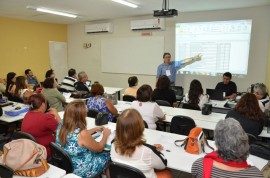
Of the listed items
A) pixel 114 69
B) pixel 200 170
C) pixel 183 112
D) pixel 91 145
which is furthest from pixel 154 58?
pixel 200 170

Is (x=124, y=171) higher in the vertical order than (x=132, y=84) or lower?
lower

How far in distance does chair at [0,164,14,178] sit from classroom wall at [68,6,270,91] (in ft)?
18.2

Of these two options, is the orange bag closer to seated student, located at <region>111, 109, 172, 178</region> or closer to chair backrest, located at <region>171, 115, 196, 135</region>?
seated student, located at <region>111, 109, 172, 178</region>

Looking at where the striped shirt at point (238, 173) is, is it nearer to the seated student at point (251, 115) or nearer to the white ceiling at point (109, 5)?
the seated student at point (251, 115)

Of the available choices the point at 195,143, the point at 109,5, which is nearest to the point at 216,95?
the point at 195,143

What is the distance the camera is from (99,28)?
773cm

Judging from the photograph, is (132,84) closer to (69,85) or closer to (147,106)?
(147,106)

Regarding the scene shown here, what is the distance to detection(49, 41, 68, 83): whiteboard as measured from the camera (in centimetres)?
846

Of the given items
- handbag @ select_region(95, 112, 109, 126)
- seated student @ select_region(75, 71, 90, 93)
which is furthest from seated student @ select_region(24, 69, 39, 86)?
handbag @ select_region(95, 112, 109, 126)

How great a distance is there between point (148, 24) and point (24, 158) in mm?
5710

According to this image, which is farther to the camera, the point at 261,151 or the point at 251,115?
the point at 251,115

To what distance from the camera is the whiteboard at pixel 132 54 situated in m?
6.90

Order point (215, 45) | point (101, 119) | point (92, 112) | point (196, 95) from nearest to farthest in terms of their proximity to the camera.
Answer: point (101, 119), point (92, 112), point (196, 95), point (215, 45)

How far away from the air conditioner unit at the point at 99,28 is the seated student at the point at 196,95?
4472 millimetres
